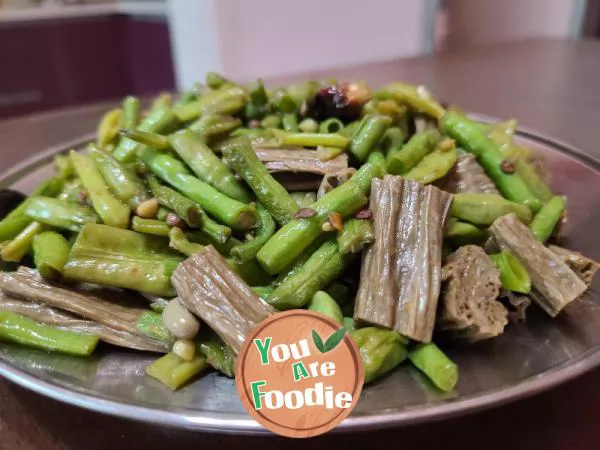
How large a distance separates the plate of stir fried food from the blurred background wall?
2568 millimetres

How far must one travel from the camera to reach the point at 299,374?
115 centimetres

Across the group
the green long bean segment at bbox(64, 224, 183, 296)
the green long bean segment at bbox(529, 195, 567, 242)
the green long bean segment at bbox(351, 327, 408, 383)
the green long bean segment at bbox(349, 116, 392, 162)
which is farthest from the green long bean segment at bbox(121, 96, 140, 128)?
the green long bean segment at bbox(529, 195, 567, 242)

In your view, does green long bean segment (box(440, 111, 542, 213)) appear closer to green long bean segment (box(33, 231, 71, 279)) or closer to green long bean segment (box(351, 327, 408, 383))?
green long bean segment (box(351, 327, 408, 383))

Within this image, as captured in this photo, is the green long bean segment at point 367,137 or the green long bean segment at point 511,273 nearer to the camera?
the green long bean segment at point 511,273

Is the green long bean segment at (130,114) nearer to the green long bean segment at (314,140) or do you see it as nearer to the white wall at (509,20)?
the green long bean segment at (314,140)

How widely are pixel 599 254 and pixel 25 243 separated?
60.0 inches

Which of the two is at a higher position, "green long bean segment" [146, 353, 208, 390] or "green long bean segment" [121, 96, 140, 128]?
"green long bean segment" [121, 96, 140, 128]

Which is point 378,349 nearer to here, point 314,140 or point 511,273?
point 511,273

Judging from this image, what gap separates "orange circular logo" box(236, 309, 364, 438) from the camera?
1.08 m

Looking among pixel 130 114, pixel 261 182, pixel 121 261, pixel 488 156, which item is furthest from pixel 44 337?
pixel 488 156

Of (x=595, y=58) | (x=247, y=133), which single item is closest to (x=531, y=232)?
(x=247, y=133)

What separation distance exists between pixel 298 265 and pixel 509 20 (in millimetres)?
5195

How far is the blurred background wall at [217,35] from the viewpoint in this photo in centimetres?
429

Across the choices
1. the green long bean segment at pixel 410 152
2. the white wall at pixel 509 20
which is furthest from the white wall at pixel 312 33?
the green long bean segment at pixel 410 152
